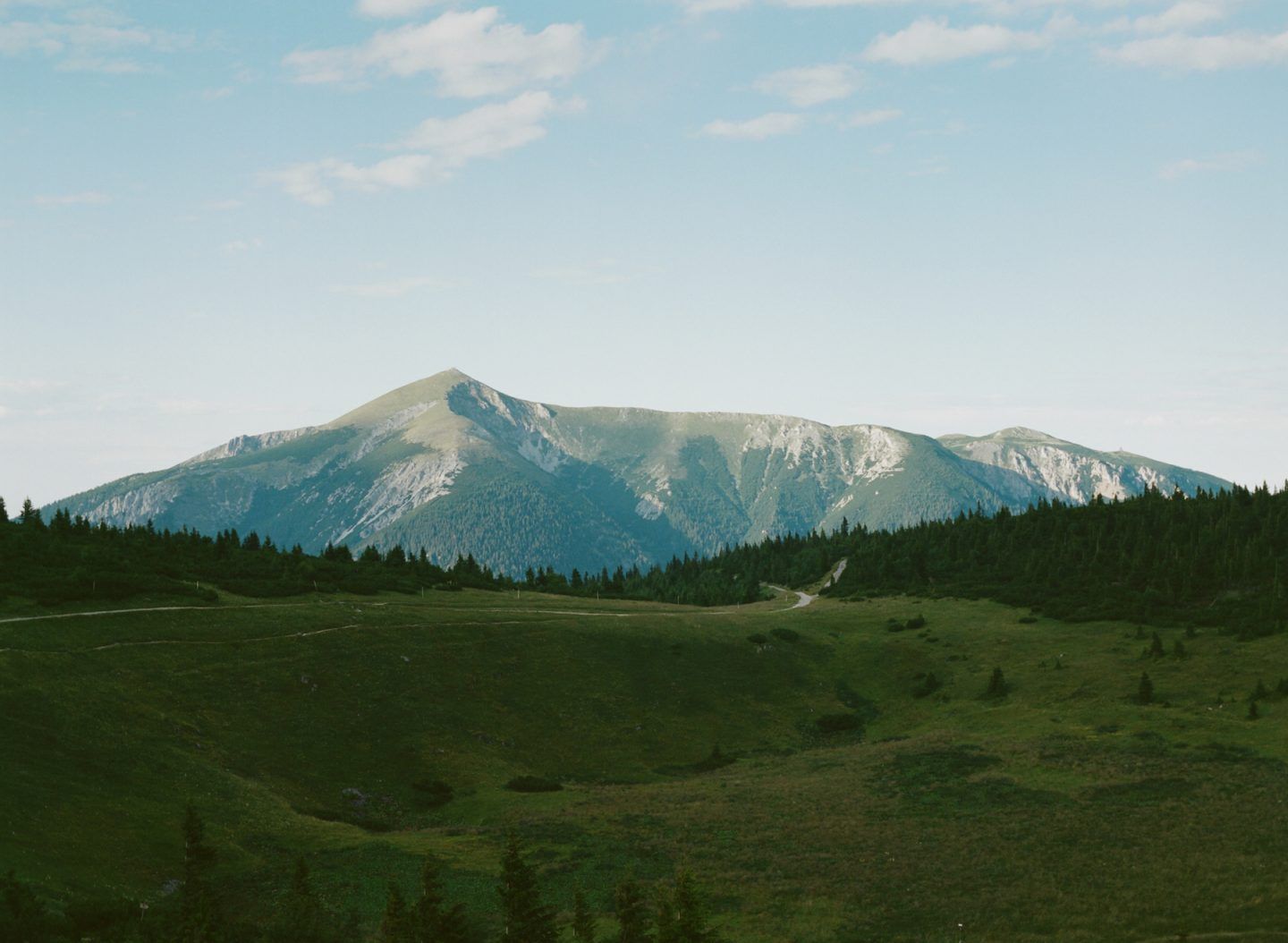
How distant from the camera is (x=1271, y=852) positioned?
169 ft

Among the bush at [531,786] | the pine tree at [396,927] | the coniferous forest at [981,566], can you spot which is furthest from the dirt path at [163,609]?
the pine tree at [396,927]

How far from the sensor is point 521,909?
4209 centimetres

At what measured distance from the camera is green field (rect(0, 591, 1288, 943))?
4931cm

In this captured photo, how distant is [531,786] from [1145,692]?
57.7 m

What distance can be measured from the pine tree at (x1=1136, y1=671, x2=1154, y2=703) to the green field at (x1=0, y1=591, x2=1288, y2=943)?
48.8 inches

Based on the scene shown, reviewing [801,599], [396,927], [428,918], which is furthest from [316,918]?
[801,599]

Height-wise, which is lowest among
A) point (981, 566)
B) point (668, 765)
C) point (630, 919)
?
point (668, 765)

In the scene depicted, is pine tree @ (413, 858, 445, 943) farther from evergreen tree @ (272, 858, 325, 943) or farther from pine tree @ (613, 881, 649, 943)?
pine tree @ (613, 881, 649, 943)

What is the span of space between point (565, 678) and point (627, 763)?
52.6ft

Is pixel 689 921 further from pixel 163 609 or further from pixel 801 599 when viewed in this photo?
pixel 801 599

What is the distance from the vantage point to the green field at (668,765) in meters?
49.3

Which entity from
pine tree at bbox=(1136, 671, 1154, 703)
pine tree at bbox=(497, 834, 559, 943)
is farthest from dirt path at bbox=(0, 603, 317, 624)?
pine tree at bbox=(1136, 671, 1154, 703)

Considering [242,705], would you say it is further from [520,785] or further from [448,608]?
[448,608]

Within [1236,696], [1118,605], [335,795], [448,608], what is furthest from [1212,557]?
[335,795]
